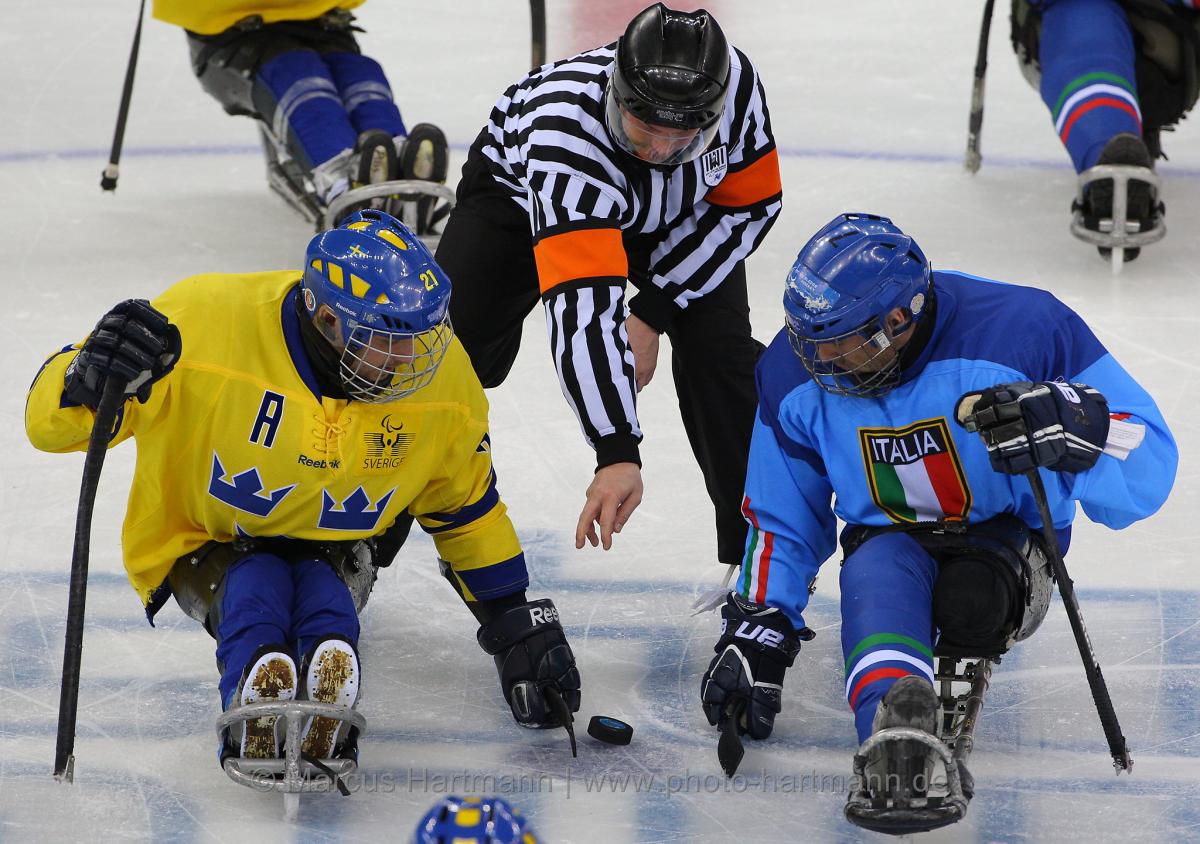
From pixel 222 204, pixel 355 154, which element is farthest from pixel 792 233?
pixel 222 204

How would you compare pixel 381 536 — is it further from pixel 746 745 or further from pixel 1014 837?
pixel 1014 837

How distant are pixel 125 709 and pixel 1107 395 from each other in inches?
65.2

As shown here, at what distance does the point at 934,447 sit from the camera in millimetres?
2777

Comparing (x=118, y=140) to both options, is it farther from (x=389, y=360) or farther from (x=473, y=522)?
(x=389, y=360)

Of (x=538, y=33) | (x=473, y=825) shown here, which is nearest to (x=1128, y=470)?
(x=473, y=825)

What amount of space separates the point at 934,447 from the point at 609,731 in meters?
0.70

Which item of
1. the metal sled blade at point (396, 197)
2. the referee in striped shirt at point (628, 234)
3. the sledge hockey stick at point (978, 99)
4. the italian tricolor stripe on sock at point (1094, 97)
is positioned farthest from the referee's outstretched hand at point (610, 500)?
the sledge hockey stick at point (978, 99)

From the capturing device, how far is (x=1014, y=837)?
2.69 metres

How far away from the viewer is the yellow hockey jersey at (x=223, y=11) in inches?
206

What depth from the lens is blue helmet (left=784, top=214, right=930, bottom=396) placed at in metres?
2.67

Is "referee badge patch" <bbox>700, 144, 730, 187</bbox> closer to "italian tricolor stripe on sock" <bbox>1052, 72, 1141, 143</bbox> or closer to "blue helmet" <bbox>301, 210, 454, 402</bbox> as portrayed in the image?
"blue helmet" <bbox>301, 210, 454, 402</bbox>

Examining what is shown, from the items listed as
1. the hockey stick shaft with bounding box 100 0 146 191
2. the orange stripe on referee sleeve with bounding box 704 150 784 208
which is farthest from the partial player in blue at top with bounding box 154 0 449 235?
the orange stripe on referee sleeve with bounding box 704 150 784 208

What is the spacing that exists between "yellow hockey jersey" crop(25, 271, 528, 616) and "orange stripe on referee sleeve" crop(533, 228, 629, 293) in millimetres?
246

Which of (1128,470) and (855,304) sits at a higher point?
(855,304)
